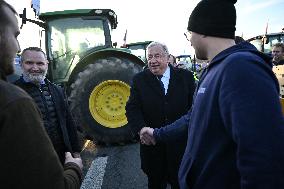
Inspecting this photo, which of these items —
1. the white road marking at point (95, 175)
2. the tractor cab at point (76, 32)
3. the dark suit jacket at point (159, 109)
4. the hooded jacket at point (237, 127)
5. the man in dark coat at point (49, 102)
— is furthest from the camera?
the tractor cab at point (76, 32)

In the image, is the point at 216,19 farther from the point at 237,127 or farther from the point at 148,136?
the point at 148,136

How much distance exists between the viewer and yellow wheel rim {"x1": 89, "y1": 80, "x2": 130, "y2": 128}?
626cm

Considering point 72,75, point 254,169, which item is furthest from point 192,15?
point 72,75

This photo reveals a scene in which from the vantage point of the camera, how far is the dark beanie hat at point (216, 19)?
5.70 ft

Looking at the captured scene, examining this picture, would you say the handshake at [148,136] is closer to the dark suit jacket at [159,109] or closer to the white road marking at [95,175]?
the dark suit jacket at [159,109]

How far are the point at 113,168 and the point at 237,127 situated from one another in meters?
3.80

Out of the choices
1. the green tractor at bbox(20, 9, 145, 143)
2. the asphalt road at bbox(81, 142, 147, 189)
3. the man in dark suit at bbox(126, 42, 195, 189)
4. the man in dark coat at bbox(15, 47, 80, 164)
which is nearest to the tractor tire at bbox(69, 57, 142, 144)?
the green tractor at bbox(20, 9, 145, 143)

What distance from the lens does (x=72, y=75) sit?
252 inches

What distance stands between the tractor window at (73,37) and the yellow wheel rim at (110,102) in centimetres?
119

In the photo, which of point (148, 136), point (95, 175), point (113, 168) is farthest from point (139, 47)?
point (148, 136)

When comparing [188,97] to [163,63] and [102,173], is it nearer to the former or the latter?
[163,63]

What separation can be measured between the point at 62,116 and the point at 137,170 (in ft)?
6.73

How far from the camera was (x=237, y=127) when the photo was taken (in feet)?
4.62

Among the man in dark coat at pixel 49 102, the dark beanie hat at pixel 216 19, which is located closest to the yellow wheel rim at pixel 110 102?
the man in dark coat at pixel 49 102
